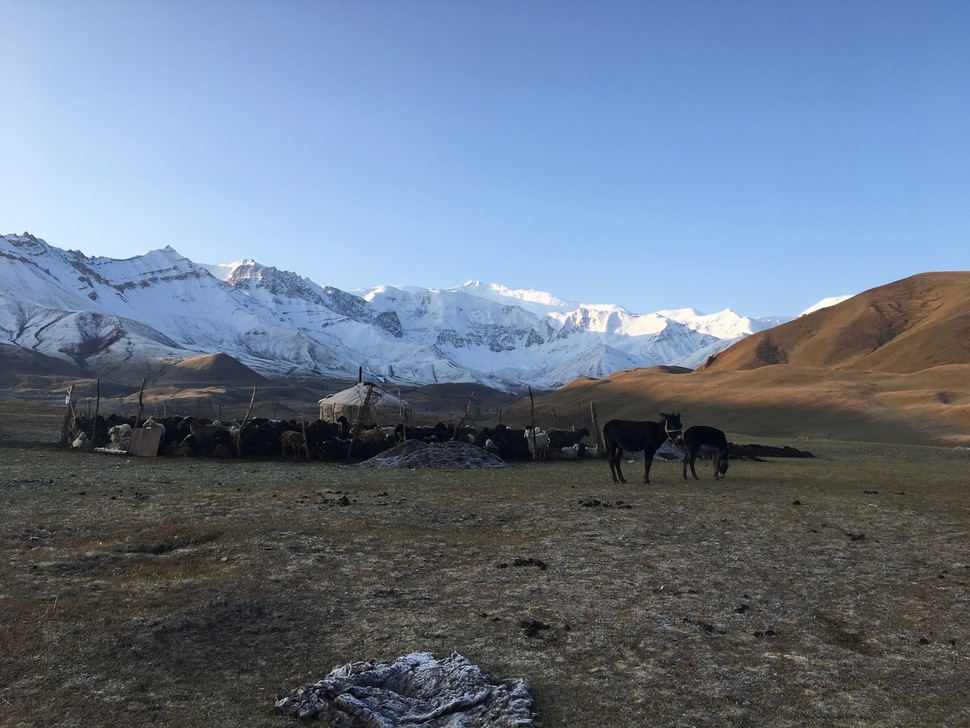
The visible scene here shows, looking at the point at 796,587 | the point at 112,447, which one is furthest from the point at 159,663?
the point at 112,447

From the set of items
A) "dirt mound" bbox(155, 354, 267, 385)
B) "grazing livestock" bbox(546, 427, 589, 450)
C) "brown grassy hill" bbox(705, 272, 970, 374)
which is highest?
"brown grassy hill" bbox(705, 272, 970, 374)

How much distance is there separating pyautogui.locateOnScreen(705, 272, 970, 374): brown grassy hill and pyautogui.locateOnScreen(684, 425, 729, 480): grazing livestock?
104995mm

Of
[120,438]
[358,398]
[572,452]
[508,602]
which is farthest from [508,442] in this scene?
[508,602]

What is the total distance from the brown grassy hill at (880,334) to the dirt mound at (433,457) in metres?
105

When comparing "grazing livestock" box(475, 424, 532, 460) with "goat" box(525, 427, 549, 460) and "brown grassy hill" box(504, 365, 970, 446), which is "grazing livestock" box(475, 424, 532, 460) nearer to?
"goat" box(525, 427, 549, 460)

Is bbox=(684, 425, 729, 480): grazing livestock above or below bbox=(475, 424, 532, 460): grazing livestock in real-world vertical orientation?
above

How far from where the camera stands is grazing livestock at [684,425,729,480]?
70.2ft

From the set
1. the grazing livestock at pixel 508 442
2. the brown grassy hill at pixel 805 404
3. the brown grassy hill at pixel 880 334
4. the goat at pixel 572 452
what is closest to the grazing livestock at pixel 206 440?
the grazing livestock at pixel 508 442

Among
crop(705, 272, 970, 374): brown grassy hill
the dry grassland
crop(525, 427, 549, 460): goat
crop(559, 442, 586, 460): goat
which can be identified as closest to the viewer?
the dry grassland

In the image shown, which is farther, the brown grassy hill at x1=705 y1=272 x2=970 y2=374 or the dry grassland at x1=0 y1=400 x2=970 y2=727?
the brown grassy hill at x1=705 y1=272 x2=970 y2=374

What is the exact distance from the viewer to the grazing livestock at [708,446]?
2139 centimetres

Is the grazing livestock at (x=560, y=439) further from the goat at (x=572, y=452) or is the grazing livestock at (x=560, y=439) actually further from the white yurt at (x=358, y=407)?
the white yurt at (x=358, y=407)

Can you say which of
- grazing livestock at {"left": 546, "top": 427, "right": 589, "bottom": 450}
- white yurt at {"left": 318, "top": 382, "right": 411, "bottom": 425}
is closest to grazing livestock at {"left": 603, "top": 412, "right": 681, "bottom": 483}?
grazing livestock at {"left": 546, "top": 427, "right": 589, "bottom": 450}

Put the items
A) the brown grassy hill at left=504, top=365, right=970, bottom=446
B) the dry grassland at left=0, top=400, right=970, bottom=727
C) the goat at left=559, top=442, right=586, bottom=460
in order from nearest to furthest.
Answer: the dry grassland at left=0, top=400, right=970, bottom=727, the goat at left=559, top=442, right=586, bottom=460, the brown grassy hill at left=504, top=365, right=970, bottom=446
